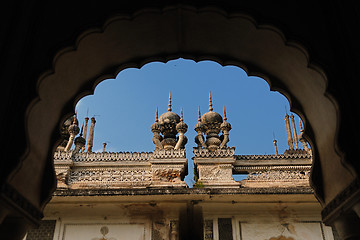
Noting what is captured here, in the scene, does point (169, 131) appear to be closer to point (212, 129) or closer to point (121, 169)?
point (212, 129)

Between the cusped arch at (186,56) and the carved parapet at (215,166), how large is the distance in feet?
24.0

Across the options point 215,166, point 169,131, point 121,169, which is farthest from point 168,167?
point 169,131

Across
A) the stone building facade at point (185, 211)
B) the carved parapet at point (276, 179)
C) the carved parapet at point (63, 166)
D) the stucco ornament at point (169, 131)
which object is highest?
the stucco ornament at point (169, 131)

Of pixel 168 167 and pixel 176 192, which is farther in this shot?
pixel 168 167

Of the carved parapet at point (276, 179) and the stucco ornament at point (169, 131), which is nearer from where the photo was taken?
the carved parapet at point (276, 179)

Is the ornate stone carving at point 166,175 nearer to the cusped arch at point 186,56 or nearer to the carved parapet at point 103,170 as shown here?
the carved parapet at point 103,170

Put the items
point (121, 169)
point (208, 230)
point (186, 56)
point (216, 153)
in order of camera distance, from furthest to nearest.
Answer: point (121, 169), point (216, 153), point (208, 230), point (186, 56)

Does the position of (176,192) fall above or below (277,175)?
below

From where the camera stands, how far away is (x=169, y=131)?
1297cm

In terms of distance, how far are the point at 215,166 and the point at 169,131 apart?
8.34ft

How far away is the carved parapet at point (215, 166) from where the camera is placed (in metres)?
10.8

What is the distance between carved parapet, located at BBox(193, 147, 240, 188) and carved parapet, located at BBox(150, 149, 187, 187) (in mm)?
479

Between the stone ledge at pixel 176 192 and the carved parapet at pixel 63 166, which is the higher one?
the carved parapet at pixel 63 166

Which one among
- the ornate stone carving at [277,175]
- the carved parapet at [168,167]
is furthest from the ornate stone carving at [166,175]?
the ornate stone carving at [277,175]
